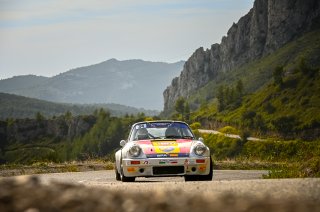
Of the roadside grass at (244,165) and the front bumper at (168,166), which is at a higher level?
the front bumper at (168,166)

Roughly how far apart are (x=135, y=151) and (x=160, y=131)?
1.51 meters

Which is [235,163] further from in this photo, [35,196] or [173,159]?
[35,196]

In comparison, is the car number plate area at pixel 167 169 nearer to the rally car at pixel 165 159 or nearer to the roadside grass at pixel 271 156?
the rally car at pixel 165 159

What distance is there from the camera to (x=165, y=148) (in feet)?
46.1

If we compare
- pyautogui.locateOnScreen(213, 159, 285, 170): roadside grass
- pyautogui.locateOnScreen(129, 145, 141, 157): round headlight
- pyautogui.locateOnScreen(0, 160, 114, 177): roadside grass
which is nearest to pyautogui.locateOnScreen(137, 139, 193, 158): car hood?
pyautogui.locateOnScreen(129, 145, 141, 157): round headlight

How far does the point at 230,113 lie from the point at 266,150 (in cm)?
8592

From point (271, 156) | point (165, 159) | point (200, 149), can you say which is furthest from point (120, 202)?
point (271, 156)

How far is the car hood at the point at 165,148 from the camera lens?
1391 centimetres

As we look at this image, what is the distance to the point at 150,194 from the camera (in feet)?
15.9

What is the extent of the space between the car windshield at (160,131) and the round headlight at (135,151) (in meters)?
0.95

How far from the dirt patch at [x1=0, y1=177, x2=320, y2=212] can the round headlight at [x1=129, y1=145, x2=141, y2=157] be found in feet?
30.3

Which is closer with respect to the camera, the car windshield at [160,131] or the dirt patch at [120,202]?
the dirt patch at [120,202]

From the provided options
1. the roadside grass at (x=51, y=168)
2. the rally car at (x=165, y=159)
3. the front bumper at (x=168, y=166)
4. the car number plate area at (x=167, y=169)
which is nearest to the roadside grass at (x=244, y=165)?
the roadside grass at (x=51, y=168)

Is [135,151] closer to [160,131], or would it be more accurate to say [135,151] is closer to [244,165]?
[160,131]
